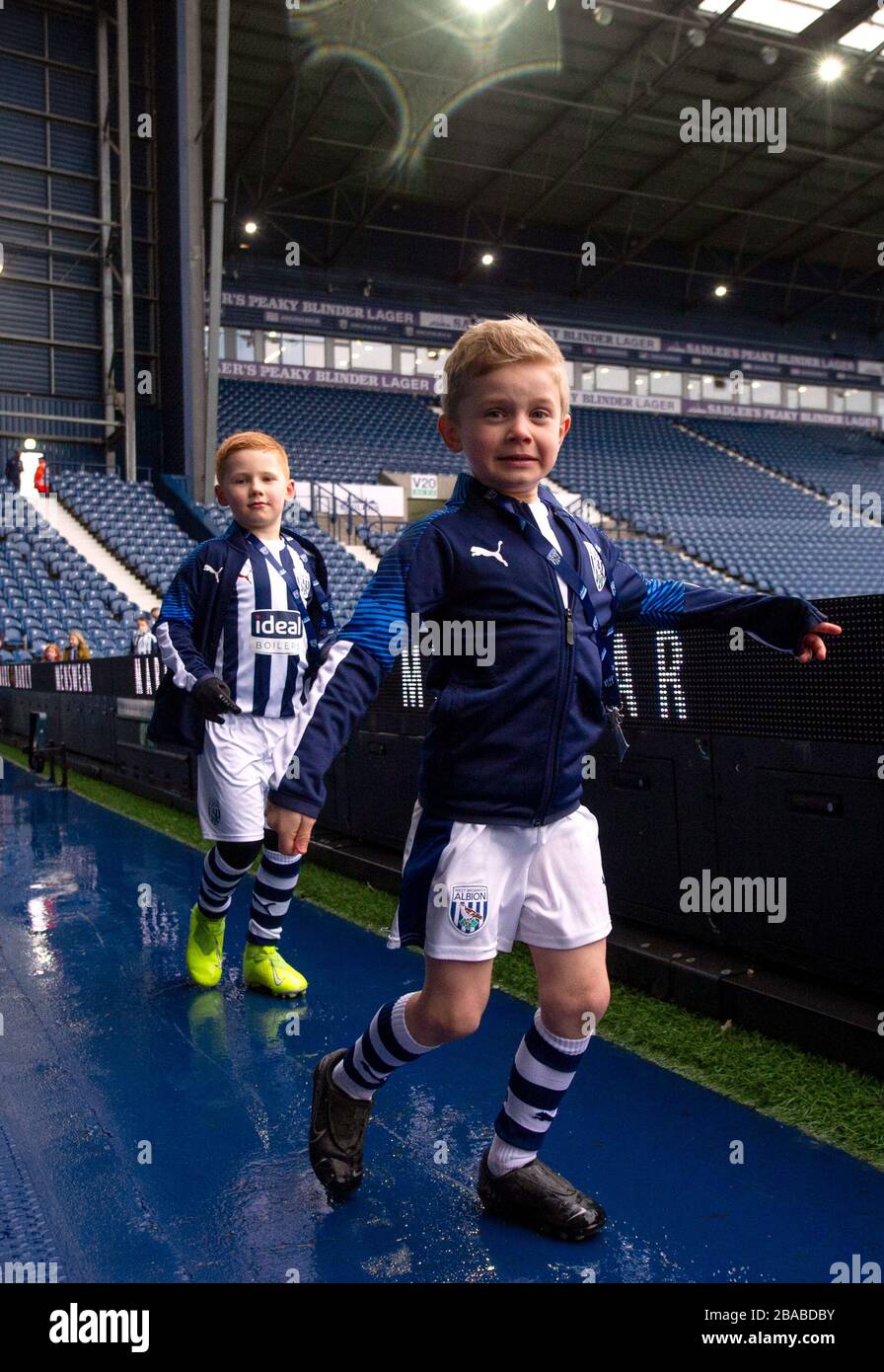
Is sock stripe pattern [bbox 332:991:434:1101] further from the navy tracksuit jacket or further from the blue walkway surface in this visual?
the navy tracksuit jacket

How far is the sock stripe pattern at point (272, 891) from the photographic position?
3.40m

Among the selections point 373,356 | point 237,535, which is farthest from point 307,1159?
point 373,356

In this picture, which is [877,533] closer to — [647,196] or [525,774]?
[647,196]

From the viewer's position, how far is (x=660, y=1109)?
8.15 ft

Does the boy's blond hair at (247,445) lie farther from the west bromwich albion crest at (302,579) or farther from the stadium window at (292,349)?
the stadium window at (292,349)

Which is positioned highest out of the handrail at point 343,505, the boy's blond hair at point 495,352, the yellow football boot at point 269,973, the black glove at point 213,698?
the handrail at point 343,505

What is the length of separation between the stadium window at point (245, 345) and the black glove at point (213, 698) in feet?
84.5

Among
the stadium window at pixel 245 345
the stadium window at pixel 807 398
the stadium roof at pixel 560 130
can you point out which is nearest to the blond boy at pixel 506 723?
the stadium roof at pixel 560 130

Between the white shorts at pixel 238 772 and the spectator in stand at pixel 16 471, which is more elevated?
the spectator in stand at pixel 16 471

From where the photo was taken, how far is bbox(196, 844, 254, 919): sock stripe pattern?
3383 millimetres

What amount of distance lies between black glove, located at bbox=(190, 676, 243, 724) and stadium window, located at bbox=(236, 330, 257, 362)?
84.5ft

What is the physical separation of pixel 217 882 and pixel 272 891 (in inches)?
7.5

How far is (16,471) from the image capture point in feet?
65.2

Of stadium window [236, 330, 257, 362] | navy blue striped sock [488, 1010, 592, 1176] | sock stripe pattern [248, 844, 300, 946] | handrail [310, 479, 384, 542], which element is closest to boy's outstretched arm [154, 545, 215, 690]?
sock stripe pattern [248, 844, 300, 946]
